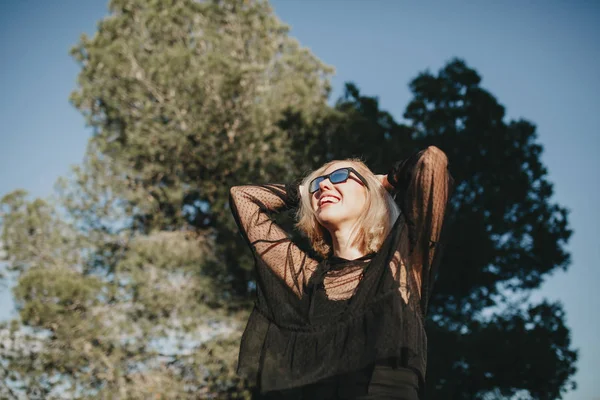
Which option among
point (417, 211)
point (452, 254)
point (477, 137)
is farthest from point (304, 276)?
point (477, 137)

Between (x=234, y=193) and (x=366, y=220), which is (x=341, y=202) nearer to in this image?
(x=366, y=220)

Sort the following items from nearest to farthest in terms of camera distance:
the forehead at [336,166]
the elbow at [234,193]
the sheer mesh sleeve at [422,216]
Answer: the sheer mesh sleeve at [422,216]
the forehead at [336,166]
the elbow at [234,193]

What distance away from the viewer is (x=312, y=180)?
7.00 ft

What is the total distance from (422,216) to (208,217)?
1031cm

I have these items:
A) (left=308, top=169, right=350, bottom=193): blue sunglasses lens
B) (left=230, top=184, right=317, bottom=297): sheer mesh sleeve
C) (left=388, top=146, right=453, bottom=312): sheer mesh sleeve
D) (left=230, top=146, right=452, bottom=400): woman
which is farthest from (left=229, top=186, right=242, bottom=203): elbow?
(left=388, top=146, right=453, bottom=312): sheer mesh sleeve

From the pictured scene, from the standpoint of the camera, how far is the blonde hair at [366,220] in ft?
6.29

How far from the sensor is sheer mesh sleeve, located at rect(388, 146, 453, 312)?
1590 mm

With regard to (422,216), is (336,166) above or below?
above

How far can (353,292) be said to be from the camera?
5.53 ft

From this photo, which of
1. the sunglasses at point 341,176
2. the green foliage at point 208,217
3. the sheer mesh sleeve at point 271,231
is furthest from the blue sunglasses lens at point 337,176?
the green foliage at point 208,217

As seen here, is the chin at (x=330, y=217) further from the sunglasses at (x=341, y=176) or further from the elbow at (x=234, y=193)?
the elbow at (x=234, y=193)

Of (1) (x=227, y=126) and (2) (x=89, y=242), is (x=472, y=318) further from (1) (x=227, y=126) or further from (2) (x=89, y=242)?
(2) (x=89, y=242)

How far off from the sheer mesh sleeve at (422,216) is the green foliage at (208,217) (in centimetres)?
799

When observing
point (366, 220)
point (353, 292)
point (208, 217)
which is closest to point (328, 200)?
point (366, 220)
